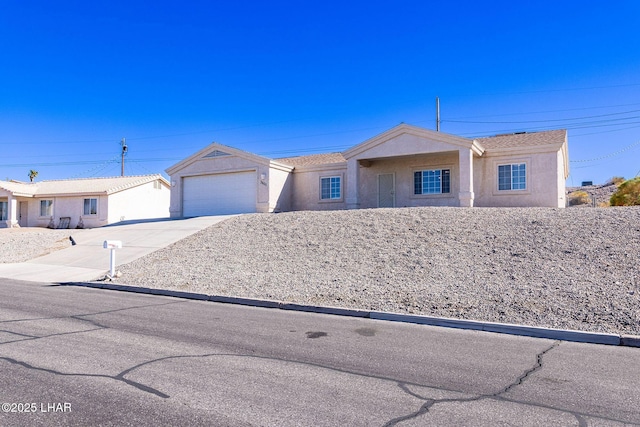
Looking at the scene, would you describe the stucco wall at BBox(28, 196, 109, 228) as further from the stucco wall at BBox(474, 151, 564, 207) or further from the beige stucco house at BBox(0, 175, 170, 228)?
the stucco wall at BBox(474, 151, 564, 207)

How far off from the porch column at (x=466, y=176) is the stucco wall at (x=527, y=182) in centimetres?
118

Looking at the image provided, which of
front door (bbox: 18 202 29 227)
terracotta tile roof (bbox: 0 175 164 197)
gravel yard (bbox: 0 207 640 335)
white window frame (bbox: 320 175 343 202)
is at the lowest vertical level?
gravel yard (bbox: 0 207 640 335)

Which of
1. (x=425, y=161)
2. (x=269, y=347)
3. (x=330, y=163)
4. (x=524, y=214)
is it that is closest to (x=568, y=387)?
(x=269, y=347)

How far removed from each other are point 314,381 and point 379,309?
174 inches

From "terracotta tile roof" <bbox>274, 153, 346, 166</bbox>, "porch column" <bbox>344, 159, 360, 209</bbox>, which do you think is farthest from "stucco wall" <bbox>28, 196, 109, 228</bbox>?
"porch column" <bbox>344, 159, 360, 209</bbox>

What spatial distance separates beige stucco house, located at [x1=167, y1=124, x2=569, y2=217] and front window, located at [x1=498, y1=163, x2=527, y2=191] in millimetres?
44

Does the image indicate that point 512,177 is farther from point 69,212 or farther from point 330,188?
point 69,212

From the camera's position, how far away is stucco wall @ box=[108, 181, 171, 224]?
35.1 m

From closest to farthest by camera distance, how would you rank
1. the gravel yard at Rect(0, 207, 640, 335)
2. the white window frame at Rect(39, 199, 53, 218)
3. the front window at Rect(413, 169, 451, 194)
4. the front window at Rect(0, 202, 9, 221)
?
the gravel yard at Rect(0, 207, 640, 335), the front window at Rect(413, 169, 451, 194), the white window frame at Rect(39, 199, 53, 218), the front window at Rect(0, 202, 9, 221)

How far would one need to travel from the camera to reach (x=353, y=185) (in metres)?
24.7

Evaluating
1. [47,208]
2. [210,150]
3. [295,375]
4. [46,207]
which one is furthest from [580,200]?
[46,207]

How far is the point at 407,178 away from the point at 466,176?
3.67 meters

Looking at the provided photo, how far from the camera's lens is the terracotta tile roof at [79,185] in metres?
35.2

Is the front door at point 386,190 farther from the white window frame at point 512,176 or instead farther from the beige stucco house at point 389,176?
the white window frame at point 512,176
